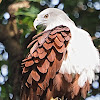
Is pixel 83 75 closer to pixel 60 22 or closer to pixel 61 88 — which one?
pixel 61 88

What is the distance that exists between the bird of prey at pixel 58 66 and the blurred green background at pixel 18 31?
1445mm

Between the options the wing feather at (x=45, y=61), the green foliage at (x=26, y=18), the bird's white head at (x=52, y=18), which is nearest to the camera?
the wing feather at (x=45, y=61)

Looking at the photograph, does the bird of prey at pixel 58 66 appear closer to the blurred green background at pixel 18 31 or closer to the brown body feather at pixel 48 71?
the brown body feather at pixel 48 71

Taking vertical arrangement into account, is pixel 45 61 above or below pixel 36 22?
below

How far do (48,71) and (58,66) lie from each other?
0.38 feet

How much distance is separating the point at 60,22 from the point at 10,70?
1625 mm

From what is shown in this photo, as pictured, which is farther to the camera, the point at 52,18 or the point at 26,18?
the point at 26,18

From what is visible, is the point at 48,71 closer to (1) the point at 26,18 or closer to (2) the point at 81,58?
(2) the point at 81,58

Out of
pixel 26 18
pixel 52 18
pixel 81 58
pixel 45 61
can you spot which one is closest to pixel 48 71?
pixel 45 61

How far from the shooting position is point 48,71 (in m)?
4.95

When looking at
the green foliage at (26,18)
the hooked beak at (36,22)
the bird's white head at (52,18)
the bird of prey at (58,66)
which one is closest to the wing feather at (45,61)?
the bird of prey at (58,66)

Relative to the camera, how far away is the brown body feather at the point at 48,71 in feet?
16.2

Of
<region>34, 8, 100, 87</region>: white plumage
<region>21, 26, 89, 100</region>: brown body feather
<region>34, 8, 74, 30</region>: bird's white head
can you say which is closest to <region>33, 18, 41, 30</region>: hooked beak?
<region>34, 8, 74, 30</region>: bird's white head

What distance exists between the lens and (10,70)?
22.7 feet
